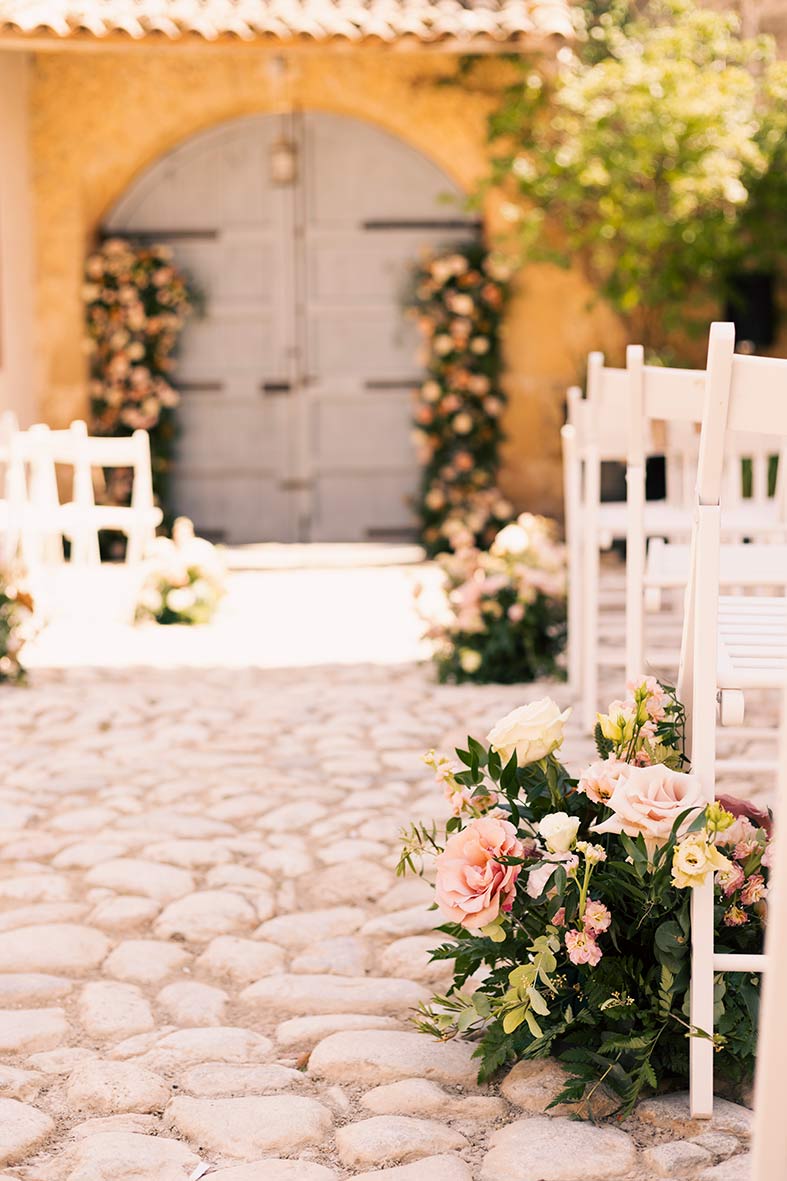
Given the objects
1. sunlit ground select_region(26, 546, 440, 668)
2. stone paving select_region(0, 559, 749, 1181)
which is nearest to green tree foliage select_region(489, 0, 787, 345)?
sunlit ground select_region(26, 546, 440, 668)

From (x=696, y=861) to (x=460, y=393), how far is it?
767cm

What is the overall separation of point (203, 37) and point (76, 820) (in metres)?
5.90

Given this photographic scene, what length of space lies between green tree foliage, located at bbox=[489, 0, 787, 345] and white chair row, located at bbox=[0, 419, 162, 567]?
296 cm

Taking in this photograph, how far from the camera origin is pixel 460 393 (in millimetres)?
9469

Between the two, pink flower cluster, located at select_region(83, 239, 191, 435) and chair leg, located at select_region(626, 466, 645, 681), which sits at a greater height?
pink flower cluster, located at select_region(83, 239, 191, 435)

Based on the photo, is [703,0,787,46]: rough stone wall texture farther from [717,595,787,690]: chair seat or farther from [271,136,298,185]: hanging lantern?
[717,595,787,690]: chair seat

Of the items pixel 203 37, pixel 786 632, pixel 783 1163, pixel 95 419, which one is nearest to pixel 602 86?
pixel 203 37

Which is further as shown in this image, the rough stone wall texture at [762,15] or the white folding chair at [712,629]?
the rough stone wall texture at [762,15]

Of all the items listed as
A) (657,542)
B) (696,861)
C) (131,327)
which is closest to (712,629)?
(696,861)

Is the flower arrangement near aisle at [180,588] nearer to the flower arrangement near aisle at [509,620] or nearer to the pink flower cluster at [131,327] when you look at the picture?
the flower arrangement near aisle at [509,620]

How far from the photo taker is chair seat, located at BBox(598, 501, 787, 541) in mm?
4312

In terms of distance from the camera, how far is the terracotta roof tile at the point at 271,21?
323 inches

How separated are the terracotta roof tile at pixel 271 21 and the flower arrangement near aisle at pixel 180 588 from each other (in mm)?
3205

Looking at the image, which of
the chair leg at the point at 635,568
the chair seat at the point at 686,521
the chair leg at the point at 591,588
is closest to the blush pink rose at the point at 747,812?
the chair leg at the point at 635,568
